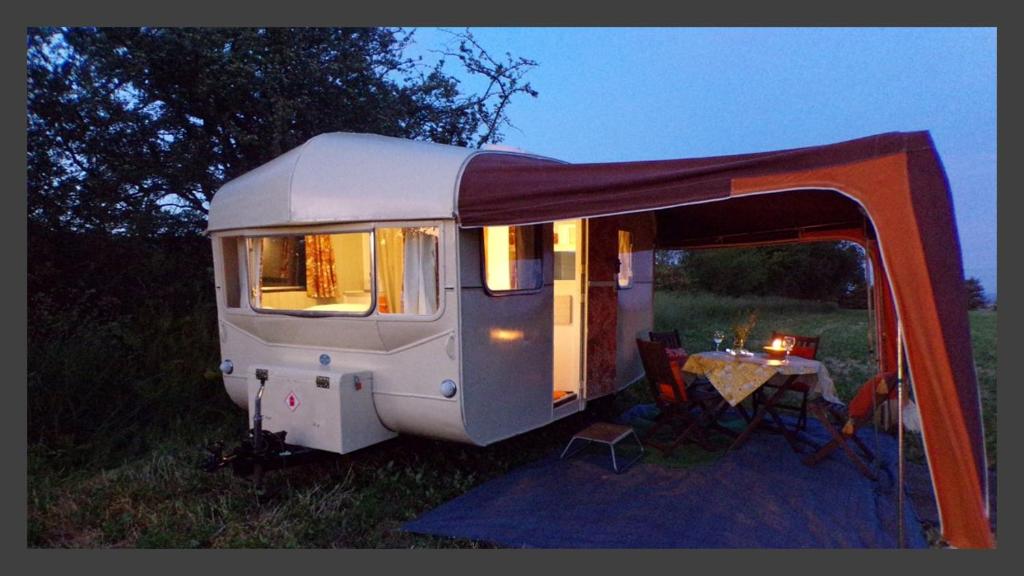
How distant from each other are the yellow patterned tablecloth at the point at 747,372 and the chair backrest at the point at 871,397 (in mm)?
535

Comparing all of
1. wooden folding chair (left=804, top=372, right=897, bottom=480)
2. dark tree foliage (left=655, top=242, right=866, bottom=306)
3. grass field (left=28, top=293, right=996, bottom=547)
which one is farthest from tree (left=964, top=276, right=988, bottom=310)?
wooden folding chair (left=804, top=372, right=897, bottom=480)

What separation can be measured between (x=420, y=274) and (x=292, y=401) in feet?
4.45

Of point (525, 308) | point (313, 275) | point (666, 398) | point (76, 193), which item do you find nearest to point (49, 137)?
point (76, 193)

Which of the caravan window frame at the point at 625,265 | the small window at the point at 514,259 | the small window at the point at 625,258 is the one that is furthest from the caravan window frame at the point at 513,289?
the small window at the point at 625,258

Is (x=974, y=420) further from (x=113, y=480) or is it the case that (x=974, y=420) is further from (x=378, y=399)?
(x=113, y=480)

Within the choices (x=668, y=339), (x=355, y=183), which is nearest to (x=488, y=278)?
(x=355, y=183)

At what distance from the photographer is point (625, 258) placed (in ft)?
23.5

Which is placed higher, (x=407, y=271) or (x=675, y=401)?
(x=407, y=271)

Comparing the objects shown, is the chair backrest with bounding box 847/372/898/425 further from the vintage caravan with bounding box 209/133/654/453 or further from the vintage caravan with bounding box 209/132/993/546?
the vintage caravan with bounding box 209/133/654/453

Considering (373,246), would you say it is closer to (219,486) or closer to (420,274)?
(420,274)

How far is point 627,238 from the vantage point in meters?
7.19

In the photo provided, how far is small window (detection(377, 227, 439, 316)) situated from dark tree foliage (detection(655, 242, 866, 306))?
14.6m

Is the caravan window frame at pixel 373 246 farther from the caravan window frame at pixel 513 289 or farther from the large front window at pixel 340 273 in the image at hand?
the caravan window frame at pixel 513 289

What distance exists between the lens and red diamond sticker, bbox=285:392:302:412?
488cm
